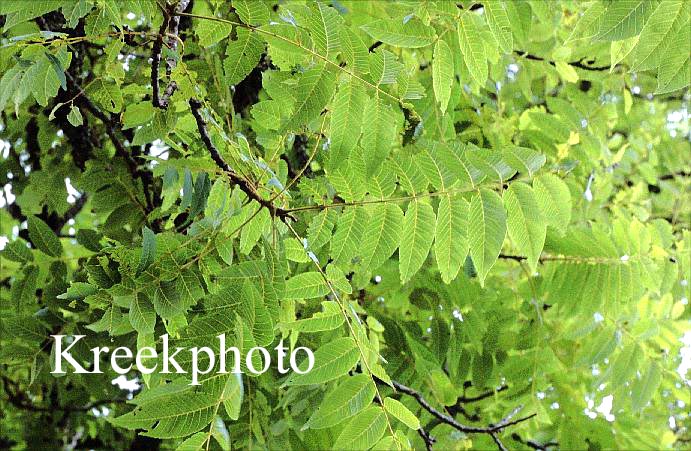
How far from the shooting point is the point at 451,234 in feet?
4.12

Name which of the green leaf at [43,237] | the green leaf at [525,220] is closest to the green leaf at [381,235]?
the green leaf at [525,220]

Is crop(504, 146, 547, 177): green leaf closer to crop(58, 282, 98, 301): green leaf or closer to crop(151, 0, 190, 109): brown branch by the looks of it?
crop(151, 0, 190, 109): brown branch

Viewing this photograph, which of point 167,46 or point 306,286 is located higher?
point 167,46

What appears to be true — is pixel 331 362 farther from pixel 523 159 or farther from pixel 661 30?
pixel 661 30

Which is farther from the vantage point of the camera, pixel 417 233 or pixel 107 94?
pixel 107 94

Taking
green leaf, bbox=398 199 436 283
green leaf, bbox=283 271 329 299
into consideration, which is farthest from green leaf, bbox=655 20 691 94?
green leaf, bbox=283 271 329 299

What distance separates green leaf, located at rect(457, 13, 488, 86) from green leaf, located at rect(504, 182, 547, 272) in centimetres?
26

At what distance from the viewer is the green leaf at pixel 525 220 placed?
A: 1.25 m

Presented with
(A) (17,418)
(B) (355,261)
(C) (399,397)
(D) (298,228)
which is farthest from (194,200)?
(A) (17,418)

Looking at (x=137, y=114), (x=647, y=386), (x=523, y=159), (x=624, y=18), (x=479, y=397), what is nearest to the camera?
(x=624, y=18)

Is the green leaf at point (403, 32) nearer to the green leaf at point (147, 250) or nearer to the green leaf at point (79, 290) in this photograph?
the green leaf at point (147, 250)

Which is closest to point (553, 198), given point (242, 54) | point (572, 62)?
point (242, 54)

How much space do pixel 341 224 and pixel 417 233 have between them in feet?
0.50

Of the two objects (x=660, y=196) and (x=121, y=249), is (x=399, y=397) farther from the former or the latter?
(x=660, y=196)
